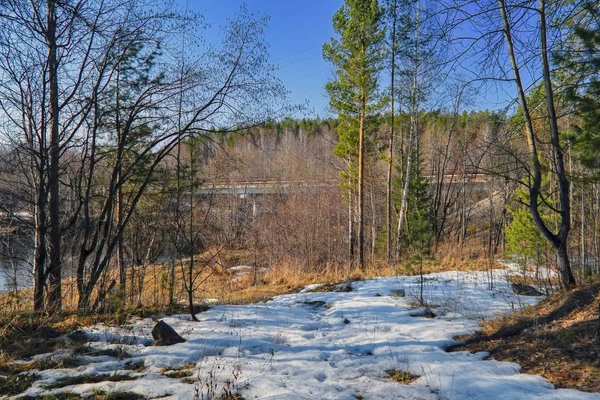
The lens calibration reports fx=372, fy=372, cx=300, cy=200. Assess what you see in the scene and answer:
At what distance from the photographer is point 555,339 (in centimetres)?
386

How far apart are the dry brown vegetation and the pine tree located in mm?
9872

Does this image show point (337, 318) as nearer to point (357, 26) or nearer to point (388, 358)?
point (388, 358)

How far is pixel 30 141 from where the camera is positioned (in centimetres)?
568

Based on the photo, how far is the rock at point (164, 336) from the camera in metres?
4.27

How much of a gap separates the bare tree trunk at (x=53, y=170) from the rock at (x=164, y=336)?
2.24 m

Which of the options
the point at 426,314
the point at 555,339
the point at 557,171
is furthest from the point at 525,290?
the point at 555,339

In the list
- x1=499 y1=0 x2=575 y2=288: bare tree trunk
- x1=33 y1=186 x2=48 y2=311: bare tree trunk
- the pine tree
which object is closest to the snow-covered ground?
x1=499 y1=0 x2=575 y2=288: bare tree trunk

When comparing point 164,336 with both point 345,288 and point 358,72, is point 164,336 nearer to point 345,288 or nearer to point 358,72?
point 345,288

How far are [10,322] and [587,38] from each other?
7697 mm

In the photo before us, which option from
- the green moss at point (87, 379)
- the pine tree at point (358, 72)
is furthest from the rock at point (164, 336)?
the pine tree at point (358, 72)

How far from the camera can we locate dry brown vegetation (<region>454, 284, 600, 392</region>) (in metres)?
3.22

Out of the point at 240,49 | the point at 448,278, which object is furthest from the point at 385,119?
the point at 240,49

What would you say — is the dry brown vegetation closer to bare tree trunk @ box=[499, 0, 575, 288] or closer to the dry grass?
bare tree trunk @ box=[499, 0, 575, 288]

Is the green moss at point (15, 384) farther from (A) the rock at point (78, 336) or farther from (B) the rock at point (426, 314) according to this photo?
(B) the rock at point (426, 314)
